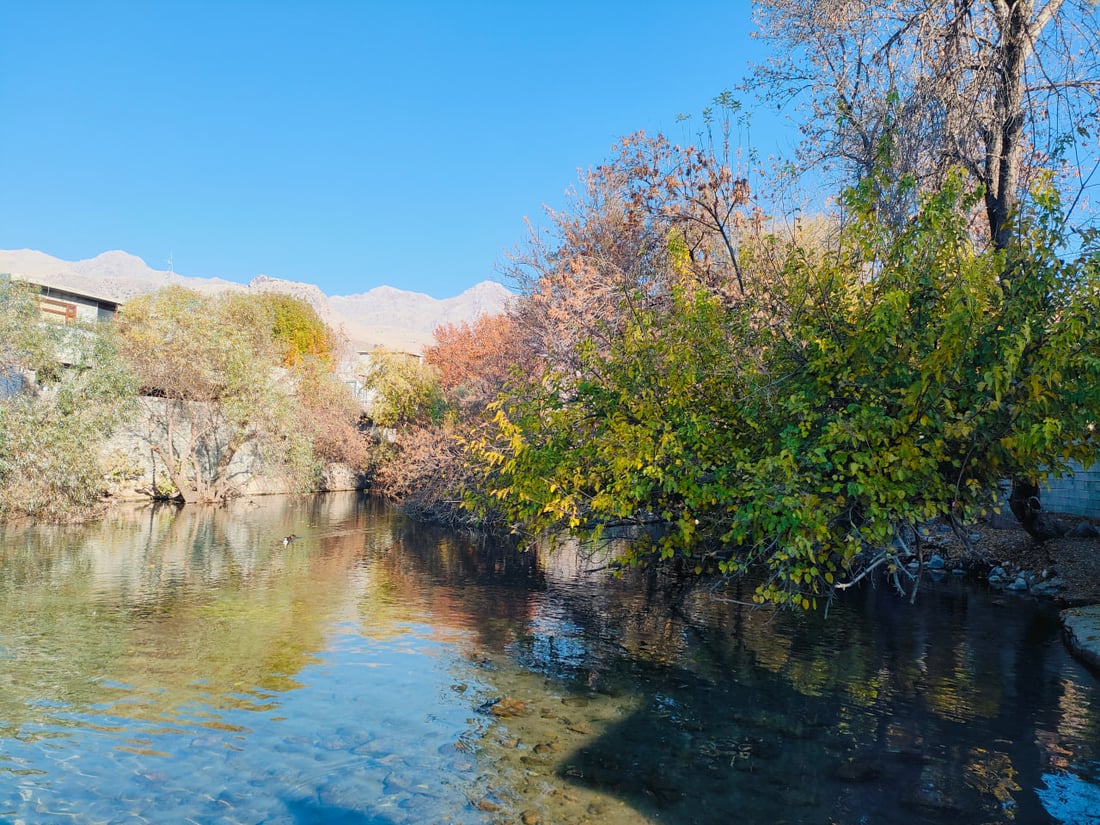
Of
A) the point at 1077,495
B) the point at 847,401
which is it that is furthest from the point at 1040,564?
the point at 847,401

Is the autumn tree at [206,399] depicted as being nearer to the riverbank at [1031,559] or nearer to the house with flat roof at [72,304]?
the house with flat roof at [72,304]

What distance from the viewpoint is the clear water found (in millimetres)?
6750

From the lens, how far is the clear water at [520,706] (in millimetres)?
6750

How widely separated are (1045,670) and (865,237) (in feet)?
21.9

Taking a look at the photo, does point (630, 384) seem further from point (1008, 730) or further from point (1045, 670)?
point (1045, 670)

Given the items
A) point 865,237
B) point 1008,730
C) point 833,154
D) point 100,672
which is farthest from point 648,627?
point 833,154

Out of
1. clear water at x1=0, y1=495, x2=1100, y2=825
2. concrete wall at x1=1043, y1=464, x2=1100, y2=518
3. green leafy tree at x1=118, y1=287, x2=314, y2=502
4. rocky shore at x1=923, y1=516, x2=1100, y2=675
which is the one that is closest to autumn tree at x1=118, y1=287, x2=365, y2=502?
green leafy tree at x1=118, y1=287, x2=314, y2=502

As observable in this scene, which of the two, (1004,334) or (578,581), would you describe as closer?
(1004,334)

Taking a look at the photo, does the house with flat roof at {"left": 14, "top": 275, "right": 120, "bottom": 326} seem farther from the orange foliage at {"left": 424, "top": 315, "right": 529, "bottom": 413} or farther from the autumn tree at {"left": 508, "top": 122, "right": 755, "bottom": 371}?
the autumn tree at {"left": 508, "top": 122, "right": 755, "bottom": 371}

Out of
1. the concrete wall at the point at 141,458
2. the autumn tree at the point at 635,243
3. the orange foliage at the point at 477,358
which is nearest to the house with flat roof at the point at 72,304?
the concrete wall at the point at 141,458

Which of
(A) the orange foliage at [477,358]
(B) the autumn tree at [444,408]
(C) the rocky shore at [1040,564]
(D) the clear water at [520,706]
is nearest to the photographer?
(D) the clear water at [520,706]

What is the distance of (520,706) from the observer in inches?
359

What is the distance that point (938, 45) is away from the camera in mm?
13406

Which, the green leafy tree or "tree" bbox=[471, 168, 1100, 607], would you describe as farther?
the green leafy tree
